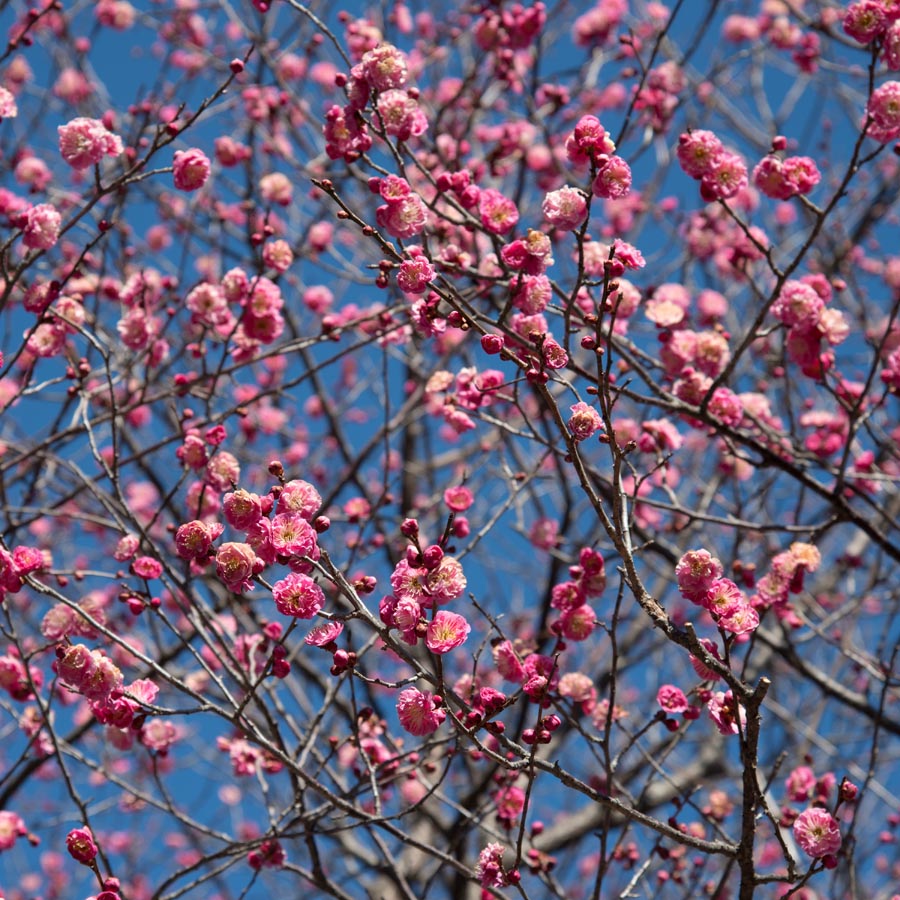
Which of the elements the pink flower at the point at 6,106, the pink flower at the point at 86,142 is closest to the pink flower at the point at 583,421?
the pink flower at the point at 86,142

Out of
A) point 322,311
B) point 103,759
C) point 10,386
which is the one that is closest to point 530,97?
point 322,311

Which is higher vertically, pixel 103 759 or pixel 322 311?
pixel 322 311

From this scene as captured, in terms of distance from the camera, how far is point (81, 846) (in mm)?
2648

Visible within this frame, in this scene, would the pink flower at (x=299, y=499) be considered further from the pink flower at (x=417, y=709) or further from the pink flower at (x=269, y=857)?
the pink flower at (x=269, y=857)

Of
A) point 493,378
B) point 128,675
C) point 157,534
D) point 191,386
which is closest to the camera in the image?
point 493,378

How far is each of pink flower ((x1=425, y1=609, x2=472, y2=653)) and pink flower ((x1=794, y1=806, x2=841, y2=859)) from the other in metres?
0.96

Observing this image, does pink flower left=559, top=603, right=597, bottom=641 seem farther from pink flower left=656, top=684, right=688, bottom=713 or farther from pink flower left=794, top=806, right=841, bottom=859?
pink flower left=794, top=806, right=841, bottom=859

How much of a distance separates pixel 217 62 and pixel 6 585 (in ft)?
14.8

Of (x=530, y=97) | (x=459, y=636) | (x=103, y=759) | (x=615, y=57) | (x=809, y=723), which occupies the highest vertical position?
(x=615, y=57)

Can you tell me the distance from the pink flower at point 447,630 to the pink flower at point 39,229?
1.81 m

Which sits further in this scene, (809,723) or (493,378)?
(809,723)

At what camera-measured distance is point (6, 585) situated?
110 inches

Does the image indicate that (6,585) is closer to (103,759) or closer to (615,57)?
(103,759)

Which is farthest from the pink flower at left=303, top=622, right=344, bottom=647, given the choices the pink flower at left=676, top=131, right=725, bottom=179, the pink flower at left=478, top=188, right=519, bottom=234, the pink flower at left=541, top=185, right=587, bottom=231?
the pink flower at left=676, top=131, right=725, bottom=179
